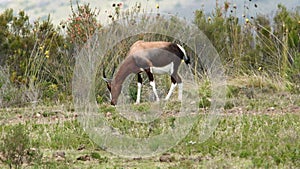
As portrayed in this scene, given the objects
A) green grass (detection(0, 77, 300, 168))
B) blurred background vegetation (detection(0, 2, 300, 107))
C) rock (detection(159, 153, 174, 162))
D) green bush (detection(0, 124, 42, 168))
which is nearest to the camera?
green bush (detection(0, 124, 42, 168))

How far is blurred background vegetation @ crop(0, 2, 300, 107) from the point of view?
1427 centimetres

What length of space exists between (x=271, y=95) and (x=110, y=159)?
6.92 m

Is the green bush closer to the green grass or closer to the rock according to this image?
the green grass

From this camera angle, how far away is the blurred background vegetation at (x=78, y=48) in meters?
14.3

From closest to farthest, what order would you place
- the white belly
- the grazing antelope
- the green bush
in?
the green bush, the grazing antelope, the white belly

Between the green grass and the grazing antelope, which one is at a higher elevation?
the grazing antelope

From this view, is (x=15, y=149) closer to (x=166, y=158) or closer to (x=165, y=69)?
(x=166, y=158)

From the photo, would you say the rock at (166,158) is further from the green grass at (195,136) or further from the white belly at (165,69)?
the white belly at (165,69)

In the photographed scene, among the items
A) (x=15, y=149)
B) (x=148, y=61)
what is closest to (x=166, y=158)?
(x=15, y=149)

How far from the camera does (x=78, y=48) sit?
1504 centimetres

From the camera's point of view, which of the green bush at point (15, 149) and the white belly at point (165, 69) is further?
the white belly at point (165, 69)

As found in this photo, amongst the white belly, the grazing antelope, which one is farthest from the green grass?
the white belly

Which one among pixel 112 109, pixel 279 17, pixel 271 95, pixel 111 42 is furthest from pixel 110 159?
pixel 279 17

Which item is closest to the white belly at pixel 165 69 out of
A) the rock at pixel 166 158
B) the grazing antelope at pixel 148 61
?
the grazing antelope at pixel 148 61
